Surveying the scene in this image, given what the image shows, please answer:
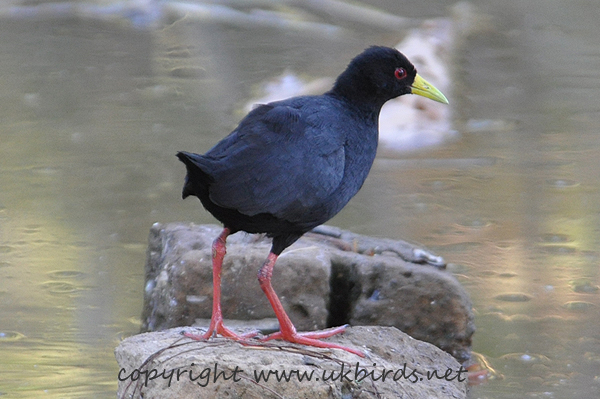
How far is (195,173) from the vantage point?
367 cm

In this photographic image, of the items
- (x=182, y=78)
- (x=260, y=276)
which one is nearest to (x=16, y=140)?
(x=182, y=78)

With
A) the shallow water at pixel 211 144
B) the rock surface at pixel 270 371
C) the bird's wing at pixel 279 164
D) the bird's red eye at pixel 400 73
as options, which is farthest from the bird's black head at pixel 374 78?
the shallow water at pixel 211 144

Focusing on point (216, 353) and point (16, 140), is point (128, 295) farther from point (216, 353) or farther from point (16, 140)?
point (16, 140)

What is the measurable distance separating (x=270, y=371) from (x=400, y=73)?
1711 millimetres

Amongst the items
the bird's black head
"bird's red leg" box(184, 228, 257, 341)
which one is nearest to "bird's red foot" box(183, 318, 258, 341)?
"bird's red leg" box(184, 228, 257, 341)

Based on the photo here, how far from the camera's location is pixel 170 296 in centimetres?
502

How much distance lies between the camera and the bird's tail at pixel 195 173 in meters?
3.55

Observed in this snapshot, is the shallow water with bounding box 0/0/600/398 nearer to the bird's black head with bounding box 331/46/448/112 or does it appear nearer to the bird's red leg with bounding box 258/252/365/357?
the bird's red leg with bounding box 258/252/365/357

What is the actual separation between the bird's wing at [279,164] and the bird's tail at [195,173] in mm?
43

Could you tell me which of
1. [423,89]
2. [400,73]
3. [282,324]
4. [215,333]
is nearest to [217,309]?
[215,333]

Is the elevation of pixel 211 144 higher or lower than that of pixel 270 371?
higher

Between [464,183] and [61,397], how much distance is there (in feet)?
14.7

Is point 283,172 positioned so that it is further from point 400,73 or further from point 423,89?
point 423,89

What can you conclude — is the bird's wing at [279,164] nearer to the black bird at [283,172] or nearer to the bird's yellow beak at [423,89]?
the black bird at [283,172]
